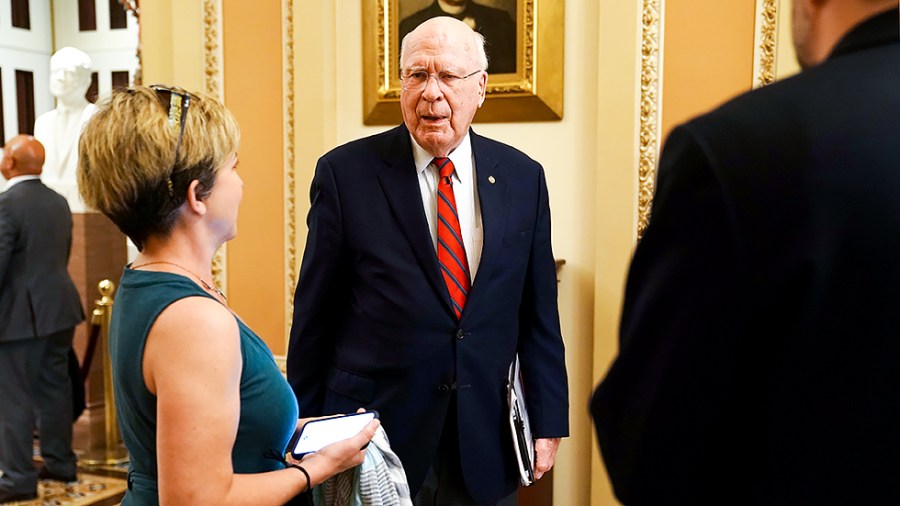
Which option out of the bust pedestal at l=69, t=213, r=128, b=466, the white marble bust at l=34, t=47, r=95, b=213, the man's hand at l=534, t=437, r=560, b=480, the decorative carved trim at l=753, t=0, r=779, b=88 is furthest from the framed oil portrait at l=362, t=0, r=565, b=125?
the white marble bust at l=34, t=47, r=95, b=213

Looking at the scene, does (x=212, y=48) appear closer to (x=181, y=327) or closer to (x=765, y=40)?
(x=765, y=40)

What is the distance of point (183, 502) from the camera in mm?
1305

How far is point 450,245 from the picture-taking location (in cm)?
217

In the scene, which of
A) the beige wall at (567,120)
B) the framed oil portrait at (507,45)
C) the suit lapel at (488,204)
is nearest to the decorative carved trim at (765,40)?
the beige wall at (567,120)

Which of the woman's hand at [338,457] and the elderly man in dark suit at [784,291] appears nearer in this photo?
the elderly man in dark suit at [784,291]

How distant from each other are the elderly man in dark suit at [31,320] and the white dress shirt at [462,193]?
10.8 ft

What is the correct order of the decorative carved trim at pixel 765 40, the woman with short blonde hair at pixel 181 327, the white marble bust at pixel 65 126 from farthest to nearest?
the white marble bust at pixel 65 126 < the decorative carved trim at pixel 765 40 < the woman with short blonde hair at pixel 181 327

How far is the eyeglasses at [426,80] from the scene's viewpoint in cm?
219

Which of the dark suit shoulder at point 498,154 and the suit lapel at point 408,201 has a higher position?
Result: the dark suit shoulder at point 498,154

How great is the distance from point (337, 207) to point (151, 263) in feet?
2.55

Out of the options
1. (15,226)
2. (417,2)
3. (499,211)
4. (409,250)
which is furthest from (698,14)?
(15,226)

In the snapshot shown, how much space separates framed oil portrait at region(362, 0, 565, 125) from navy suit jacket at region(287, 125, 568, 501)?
124cm

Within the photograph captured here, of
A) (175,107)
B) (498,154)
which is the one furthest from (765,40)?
(175,107)

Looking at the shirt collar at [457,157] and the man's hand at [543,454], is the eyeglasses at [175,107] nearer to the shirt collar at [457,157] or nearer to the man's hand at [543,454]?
the shirt collar at [457,157]
